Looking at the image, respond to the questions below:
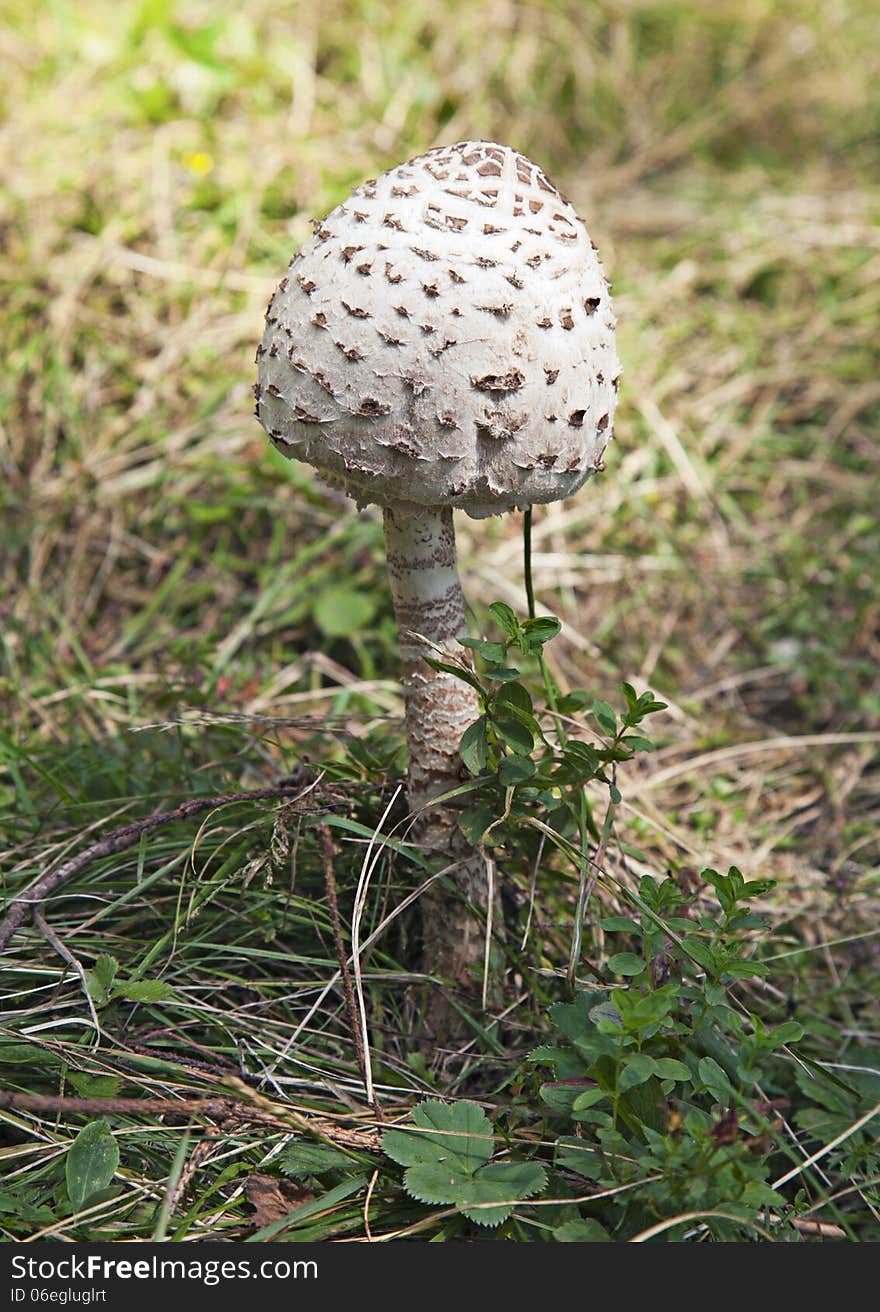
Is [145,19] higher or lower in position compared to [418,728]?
higher

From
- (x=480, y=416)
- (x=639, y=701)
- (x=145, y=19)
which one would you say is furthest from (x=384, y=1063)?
(x=145, y=19)

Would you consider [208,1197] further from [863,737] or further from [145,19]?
[145,19]

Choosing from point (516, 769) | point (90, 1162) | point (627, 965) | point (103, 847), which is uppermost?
point (516, 769)

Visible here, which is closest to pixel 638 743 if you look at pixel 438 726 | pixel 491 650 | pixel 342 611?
pixel 491 650

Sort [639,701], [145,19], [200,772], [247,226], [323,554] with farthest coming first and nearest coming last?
[145,19] < [247,226] < [323,554] < [200,772] < [639,701]

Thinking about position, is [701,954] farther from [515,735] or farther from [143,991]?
[143,991]

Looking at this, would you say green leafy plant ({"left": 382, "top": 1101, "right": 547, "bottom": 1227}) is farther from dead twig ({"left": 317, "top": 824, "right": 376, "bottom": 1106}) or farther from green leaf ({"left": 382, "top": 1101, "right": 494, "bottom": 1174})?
dead twig ({"left": 317, "top": 824, "right": 376, "bottom": 1106})

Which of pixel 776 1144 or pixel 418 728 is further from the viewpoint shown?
pixel 418 728
